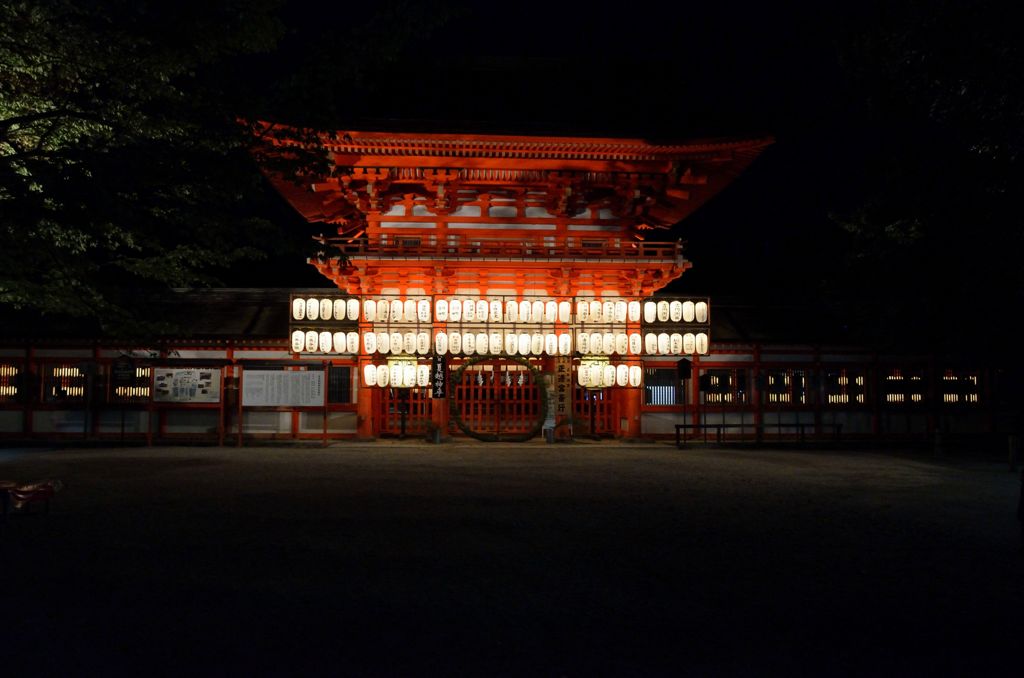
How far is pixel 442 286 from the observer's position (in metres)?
21.2

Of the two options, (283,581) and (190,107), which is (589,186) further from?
(283,581)

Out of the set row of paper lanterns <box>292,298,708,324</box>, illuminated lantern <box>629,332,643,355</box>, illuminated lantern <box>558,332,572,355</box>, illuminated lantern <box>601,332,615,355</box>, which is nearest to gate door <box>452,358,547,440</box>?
illuminated lantern <box>558,332,572,355</box>

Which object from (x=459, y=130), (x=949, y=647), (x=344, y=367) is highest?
(x=459, y=130)

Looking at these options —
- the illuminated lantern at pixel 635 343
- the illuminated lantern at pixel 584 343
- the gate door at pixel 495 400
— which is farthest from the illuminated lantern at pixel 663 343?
the gate door at pixel 495 400

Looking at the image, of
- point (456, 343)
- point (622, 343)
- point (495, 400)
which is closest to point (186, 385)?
point (456, 343)

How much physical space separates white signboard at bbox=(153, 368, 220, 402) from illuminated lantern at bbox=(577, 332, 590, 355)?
34.7ft

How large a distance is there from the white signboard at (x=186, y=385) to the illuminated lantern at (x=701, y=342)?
1425 cm

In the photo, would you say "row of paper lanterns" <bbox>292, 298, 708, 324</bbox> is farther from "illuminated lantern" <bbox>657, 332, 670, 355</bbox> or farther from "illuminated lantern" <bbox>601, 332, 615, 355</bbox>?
"illuminated lantern" <bbox>657, 332, 670, 355</bbox>

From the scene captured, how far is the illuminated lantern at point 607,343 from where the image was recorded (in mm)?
21031

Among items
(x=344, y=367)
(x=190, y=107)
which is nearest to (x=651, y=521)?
(x=190, y=107)

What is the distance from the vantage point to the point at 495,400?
21.8m

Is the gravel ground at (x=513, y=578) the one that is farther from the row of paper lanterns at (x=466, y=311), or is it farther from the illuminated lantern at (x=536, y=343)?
the row of paper lanterns at (x=466, y=311)

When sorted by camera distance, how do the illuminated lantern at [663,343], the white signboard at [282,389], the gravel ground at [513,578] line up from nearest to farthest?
the gravel ground at [513,578] < the white signboard at [282,389] < the illuminated lantern at [663,343]

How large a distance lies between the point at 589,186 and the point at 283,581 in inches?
666
